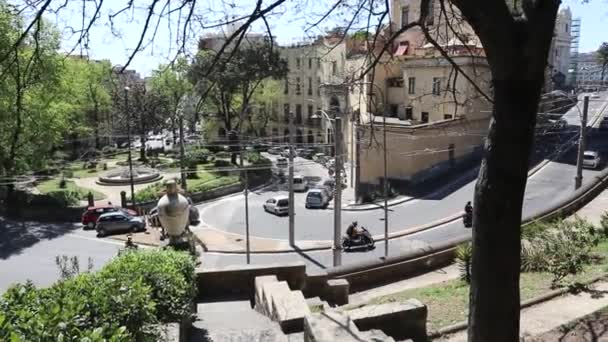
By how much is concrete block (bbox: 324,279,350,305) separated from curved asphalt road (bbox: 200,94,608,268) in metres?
12.2

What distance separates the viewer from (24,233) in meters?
29.6

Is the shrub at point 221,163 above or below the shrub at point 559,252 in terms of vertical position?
below

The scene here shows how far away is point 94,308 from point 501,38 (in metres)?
4.11

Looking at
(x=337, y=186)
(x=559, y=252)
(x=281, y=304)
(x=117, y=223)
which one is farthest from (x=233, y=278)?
(x=117, y=223)

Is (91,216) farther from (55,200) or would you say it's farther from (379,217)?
(379,217)

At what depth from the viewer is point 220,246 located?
26625 millimetres

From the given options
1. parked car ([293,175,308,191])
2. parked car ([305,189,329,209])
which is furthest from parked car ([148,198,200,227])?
parked car ([293,175,308,191])

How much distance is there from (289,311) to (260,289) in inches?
60.0

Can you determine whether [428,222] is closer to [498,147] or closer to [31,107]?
[31,107]

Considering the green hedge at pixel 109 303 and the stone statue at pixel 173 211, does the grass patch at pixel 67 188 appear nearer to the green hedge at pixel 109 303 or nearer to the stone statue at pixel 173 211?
the stone statue at pixel 173 211

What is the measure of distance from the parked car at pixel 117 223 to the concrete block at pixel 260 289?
2148cm

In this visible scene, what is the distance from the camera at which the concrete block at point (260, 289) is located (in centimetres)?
862

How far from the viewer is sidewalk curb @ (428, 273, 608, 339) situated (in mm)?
7000

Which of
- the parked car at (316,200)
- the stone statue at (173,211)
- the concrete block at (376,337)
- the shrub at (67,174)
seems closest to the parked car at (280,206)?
the parked car at (316,200)
